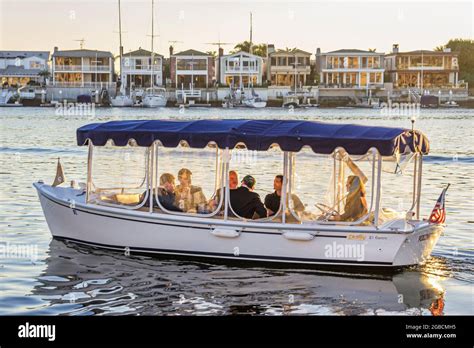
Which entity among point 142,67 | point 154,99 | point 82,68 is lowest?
point 154,99

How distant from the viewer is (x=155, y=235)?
56.4 feet

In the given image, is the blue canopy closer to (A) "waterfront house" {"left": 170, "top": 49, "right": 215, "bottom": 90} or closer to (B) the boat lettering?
(B) the boat lettering

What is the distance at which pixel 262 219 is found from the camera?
16547mm

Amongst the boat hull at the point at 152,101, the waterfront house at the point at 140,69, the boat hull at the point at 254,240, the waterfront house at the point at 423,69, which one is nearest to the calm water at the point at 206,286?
the boat hull at the point at 254,240

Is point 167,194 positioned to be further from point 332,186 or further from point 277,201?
point 332,186

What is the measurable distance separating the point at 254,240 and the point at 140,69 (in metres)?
112

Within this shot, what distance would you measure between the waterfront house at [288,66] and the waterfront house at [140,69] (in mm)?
14719

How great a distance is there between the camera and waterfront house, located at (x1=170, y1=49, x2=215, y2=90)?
12456 centimetres

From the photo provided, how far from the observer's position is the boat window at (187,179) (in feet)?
56.1

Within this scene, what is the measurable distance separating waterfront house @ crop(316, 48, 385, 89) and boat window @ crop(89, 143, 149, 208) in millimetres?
108951

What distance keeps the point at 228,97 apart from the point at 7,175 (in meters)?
85.7

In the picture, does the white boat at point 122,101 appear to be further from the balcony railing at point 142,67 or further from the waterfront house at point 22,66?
the waterfront house at point 22,66

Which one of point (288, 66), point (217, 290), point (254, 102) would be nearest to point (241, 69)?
point (288, 66)
